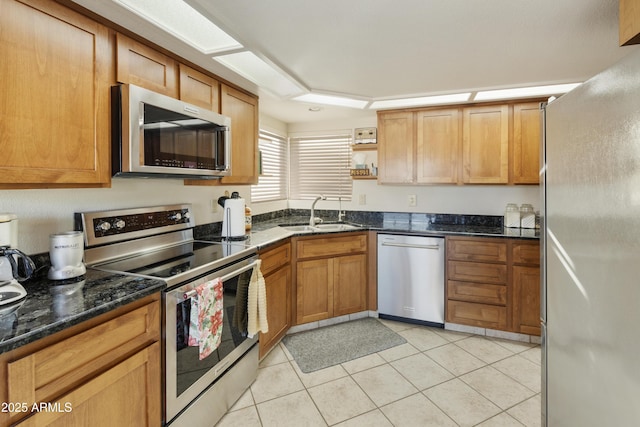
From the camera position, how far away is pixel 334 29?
67.1 inches

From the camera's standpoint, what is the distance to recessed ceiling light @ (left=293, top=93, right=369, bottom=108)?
9.30 ft

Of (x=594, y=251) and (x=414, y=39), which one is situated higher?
(x=414, y=39)

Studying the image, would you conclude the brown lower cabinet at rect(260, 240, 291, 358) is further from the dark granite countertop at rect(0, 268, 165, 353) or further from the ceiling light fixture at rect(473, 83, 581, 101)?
the ceiling light fixture at rect(473, 83, 581, 101)

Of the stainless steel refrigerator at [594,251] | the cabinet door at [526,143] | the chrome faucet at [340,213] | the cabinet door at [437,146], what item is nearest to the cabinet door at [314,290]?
the chrome faucet at [340,213]

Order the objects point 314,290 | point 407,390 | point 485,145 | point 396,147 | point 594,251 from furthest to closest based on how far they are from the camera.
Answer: point 396,147, point 485,145, point 314,290, point 407,390, point 594,251

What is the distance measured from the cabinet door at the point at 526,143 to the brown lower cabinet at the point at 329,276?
157cm

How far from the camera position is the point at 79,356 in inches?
41.5

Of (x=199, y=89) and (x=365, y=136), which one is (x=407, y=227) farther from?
(x=199, y=89)

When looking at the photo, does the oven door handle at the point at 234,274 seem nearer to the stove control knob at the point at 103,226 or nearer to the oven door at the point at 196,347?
the oven door at the point at 196,347

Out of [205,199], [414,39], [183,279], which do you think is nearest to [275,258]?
[205,199]

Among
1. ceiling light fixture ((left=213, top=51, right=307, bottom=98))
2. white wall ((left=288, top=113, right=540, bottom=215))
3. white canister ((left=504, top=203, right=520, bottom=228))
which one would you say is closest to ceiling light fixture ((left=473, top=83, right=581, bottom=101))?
white wall ((left=288, top=113, right=540, bottom=215))

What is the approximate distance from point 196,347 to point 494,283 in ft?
8.01

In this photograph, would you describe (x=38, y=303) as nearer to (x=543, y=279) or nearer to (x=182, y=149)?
(x=182, y=149)

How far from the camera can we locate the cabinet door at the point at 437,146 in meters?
3.11
